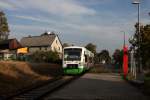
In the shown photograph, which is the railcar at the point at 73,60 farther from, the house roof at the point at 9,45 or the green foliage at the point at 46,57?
the house roof at the point at 9,45

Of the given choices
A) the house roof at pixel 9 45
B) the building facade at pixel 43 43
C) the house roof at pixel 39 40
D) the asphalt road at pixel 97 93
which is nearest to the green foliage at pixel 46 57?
the house roof at pixel 9 45

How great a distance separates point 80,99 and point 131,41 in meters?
36.0

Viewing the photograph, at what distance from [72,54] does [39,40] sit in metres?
76.6

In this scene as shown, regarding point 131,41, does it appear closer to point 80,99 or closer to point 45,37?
point 80,99

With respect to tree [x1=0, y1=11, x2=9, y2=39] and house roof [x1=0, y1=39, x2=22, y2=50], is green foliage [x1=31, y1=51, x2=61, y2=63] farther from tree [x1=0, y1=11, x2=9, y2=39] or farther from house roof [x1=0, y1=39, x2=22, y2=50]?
tree [x1=0, y1=11, x2=9, y2=39]

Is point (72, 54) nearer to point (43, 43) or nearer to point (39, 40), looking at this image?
point (43, 43)

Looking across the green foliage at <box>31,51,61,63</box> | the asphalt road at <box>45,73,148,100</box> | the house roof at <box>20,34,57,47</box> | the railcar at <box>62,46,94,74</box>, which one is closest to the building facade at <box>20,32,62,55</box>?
the house roof at <box>20,34,57,47</box>

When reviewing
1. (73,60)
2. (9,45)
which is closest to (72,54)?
(73,60)

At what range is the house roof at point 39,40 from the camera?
112 meters

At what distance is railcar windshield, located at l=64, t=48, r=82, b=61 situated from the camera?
4083 cm

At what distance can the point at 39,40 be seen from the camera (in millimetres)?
116812

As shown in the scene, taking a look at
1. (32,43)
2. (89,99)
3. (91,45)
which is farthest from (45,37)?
(89,99)

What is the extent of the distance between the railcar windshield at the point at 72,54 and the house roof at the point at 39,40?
2683 inches

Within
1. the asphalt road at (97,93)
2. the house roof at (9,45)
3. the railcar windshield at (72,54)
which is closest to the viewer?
the asphalt road at (97,93)
